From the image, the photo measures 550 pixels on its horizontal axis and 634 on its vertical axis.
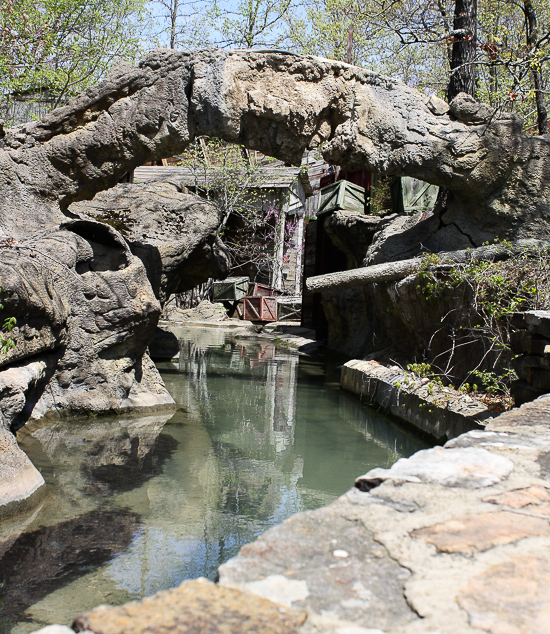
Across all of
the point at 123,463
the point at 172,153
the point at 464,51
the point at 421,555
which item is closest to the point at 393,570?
the point at 421,555

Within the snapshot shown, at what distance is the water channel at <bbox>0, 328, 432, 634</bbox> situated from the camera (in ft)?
9.36

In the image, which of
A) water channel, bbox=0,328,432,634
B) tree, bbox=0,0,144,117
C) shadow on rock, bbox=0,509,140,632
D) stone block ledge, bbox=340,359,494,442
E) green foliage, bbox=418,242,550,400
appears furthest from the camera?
tree, bbox=0,0,144,117

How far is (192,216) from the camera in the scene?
1020 centimetres

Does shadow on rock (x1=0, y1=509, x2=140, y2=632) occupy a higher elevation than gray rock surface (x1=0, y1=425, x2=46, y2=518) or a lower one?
lower

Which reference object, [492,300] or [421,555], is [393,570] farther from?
[492,300]

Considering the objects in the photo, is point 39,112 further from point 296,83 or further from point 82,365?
point 82,365

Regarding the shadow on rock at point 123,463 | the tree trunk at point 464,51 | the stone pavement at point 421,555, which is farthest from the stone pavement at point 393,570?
the tree trunk at point 464,51

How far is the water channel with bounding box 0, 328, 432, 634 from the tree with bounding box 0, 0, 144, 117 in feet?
36.2

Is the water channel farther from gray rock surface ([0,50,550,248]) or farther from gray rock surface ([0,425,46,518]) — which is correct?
gray rock surface ([0,50,550,248])

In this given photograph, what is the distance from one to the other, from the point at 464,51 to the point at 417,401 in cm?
726

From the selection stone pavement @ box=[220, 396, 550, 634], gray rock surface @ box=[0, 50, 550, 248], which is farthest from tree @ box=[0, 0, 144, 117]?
stone pavement @ box=[220, 396, 550, 634]

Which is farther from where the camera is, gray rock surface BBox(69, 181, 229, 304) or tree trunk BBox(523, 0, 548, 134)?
tree trunk BBox(523, 0, 548, 134)

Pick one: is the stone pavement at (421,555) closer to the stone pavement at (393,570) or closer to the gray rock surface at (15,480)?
the stone pavement at (393,570)

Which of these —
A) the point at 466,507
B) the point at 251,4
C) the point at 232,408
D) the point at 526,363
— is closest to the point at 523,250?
the point at 526,363
